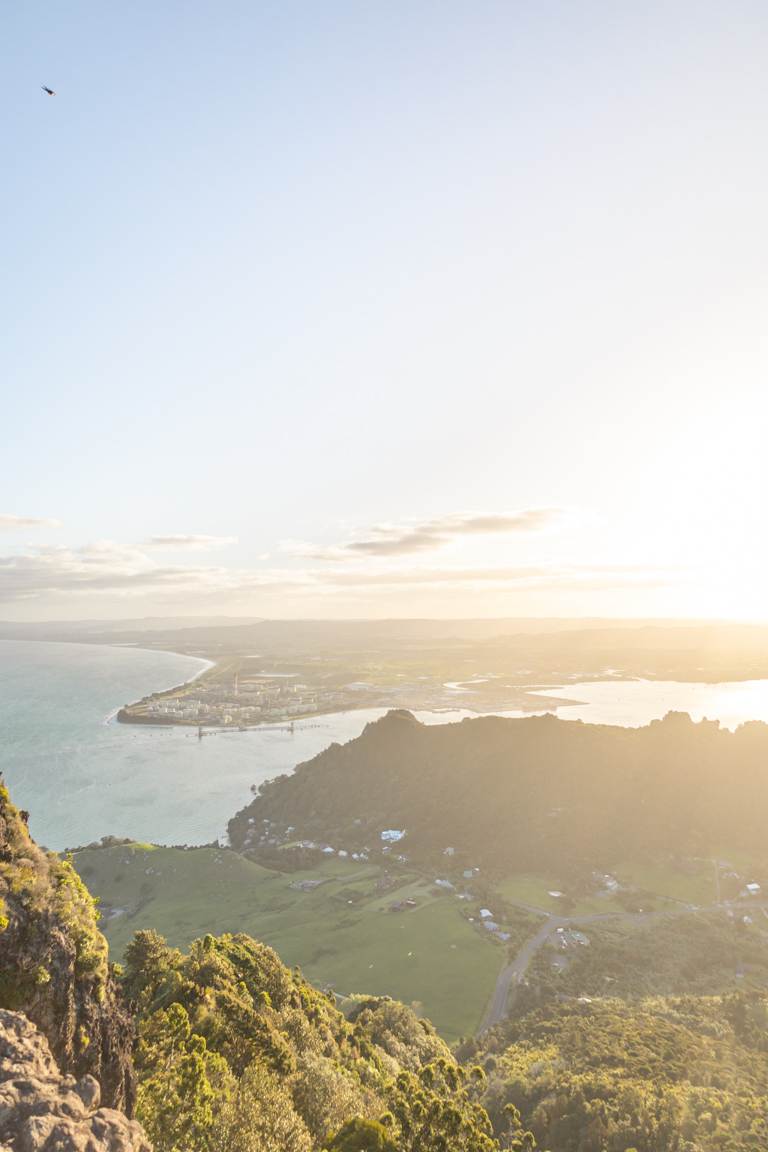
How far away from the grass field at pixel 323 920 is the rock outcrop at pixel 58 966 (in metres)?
44.8

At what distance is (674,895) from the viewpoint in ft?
251

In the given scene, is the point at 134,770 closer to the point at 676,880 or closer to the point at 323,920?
the point at 323,920

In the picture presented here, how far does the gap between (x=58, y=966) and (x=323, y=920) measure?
6274 cm

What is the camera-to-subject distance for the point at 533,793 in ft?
339

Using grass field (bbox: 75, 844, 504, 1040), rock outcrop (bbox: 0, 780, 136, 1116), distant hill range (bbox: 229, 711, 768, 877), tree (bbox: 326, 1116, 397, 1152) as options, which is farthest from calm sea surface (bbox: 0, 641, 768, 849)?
rock outcrop (bbox: 0, 780, 136, 1116)

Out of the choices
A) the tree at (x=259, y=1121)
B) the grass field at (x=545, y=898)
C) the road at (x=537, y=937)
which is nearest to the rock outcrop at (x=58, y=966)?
Result: the tree at (x=259, y=1121)

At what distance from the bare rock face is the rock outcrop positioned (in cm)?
69

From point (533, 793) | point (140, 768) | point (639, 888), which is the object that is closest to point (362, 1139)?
point (639, 888)

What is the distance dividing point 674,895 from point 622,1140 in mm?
54020

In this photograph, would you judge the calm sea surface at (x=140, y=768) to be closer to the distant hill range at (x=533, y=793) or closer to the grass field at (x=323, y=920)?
the distant hill range at (x=533, y=793)

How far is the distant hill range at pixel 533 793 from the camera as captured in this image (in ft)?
300

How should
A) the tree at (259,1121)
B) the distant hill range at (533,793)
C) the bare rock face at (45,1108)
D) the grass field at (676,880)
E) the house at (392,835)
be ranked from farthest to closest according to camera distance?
the house at (392,835) < the distant hill range at (533,793) < the grass field at (676,880) < the tree at (259,1121) < the bare rock face at (45,1108)

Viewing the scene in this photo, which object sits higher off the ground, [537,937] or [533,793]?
[533,793]

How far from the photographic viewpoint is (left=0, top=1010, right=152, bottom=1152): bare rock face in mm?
11602
